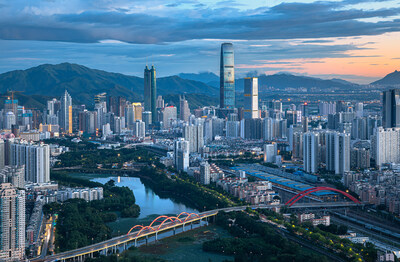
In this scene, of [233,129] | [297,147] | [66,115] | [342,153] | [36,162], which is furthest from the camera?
[66,115]

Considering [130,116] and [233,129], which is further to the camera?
[130,116]

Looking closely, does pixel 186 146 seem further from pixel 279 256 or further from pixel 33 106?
pixel 33 106

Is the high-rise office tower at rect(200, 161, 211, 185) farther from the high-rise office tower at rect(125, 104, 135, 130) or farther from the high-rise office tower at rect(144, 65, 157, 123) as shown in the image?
the high-rise office tower at rect(144, 65, 157, 123)

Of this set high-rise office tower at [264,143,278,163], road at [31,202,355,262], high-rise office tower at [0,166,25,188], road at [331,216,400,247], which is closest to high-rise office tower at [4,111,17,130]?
high-rise office tower at [264,143,278,163]

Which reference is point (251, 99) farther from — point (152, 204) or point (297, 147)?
point (152, 204)

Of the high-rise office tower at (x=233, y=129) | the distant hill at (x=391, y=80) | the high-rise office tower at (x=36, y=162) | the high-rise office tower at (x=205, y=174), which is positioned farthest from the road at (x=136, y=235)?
the distant hill at (x=391, y=80)

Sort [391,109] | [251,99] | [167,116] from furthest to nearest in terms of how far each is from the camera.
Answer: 1. [167,116]
2. [251,99]
3. [391,109]

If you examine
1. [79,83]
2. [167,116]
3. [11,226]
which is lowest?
[11,226]

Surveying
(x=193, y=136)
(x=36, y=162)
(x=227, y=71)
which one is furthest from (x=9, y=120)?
(x=36, y=162)
